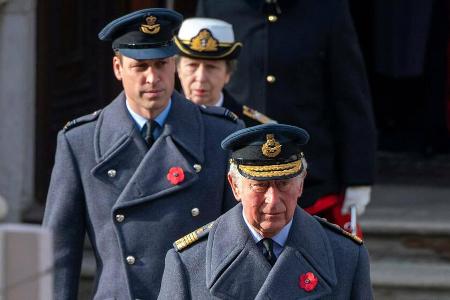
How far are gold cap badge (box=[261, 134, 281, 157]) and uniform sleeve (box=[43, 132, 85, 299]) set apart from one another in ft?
3.44

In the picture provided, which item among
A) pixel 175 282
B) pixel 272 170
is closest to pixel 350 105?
pixel 272 170

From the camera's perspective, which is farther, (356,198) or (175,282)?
(356,198)

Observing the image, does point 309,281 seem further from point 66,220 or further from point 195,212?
point 66,220

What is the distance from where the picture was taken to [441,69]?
1084 centimetres

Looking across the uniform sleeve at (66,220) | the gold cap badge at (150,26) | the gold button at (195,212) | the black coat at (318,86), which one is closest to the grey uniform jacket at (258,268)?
the gold button at (195,212)

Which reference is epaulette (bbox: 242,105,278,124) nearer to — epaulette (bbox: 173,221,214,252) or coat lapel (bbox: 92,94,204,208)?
coat lapel (bbox: 92,94,204,208)

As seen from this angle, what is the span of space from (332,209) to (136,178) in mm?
1705

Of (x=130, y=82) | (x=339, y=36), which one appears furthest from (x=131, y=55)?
(x=339, y=36)

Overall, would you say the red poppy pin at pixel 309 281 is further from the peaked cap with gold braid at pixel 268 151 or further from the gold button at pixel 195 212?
the gold button at pixel 195 212

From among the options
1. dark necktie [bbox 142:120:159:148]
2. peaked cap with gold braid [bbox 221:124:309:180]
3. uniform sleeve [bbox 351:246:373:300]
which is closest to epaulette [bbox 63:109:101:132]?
dark necktie [bbox 142:120:159:148]

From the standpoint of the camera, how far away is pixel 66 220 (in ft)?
18.0

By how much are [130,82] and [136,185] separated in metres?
0.35

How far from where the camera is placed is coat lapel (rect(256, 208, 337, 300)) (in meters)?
4.55

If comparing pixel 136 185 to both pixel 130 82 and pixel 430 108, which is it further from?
pixel 430 108
